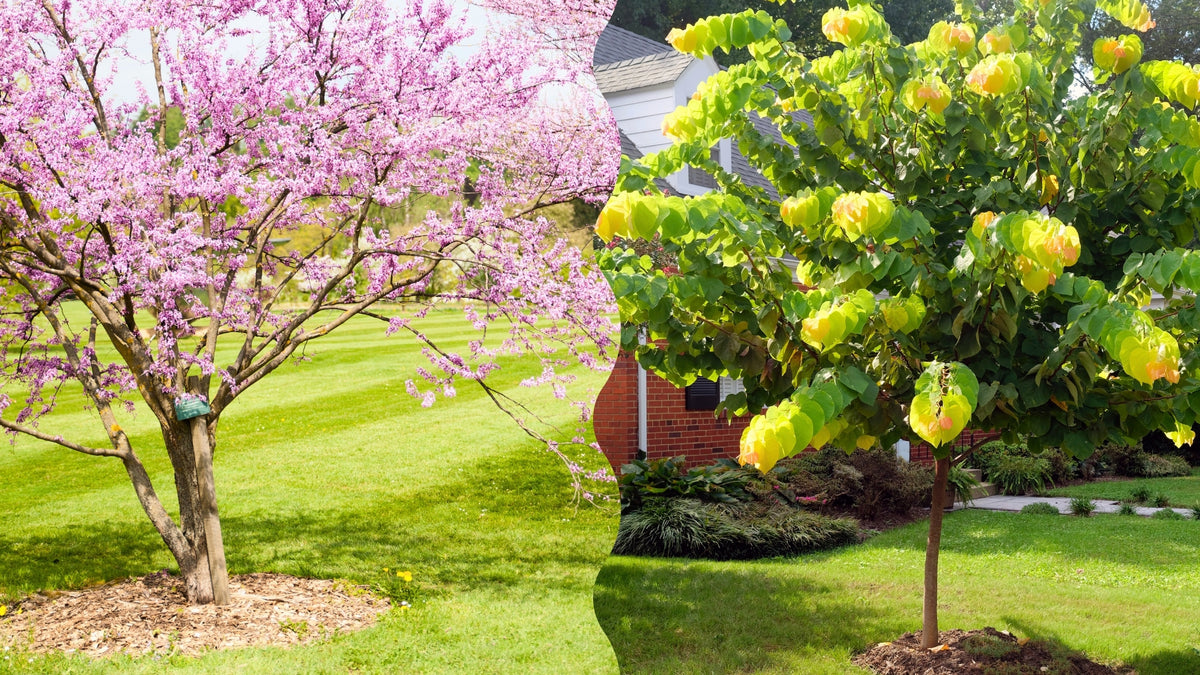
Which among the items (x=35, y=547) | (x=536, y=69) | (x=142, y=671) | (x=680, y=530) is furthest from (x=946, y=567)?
(x=35, y=547)

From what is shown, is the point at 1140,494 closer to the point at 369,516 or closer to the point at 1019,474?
the point at 1019,474

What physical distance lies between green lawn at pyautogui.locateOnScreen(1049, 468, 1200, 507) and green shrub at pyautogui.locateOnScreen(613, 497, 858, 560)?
0.55 meters

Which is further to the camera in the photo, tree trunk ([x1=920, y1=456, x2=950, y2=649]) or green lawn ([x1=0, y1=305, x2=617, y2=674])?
green lawn ([x1=0, y1=305, x2=617, y2=674])

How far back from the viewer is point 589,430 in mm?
6117

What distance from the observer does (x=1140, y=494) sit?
2.28 metres

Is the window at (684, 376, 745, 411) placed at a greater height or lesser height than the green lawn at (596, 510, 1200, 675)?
greater

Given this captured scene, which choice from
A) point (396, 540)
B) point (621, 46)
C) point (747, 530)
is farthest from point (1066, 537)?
point (396, 540)

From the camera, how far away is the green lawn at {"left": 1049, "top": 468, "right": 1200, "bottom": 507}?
2.26m

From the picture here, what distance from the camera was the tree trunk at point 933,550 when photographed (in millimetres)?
2129

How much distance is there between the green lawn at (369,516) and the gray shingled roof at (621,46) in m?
→ 3.34

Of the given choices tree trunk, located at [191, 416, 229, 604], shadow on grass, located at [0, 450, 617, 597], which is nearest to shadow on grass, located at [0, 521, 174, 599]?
shadow on grass, located at [0, 450, 617, 597]

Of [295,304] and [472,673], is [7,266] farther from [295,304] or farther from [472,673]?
[472,673]

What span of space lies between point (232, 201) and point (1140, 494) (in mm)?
4813

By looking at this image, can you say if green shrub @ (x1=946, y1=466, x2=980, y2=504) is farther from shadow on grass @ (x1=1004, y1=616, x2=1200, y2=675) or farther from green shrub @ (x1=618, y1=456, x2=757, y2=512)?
green shrub @ (x1=618, y1=456, x2=757, y2=512)
